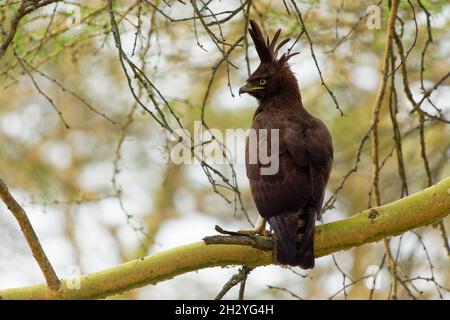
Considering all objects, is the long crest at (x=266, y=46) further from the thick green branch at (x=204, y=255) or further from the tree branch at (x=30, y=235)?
the tree branch at (x=30, y=235)

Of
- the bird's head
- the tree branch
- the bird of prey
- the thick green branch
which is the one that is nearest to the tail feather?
the bird of prey

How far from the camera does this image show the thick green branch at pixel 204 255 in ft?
16.9

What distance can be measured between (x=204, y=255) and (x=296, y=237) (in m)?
0.70

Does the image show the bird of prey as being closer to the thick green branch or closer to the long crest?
the long crest

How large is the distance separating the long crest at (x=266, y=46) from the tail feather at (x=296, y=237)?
1.62 metres

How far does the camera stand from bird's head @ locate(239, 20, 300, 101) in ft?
22.9

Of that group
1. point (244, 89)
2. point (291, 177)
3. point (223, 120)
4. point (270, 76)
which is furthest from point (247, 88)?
point (223, 120)

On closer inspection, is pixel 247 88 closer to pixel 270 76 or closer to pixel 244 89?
pixel 244 89

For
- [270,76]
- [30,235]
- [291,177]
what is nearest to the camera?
[30,235]

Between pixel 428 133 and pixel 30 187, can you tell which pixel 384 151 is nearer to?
pixel 428 133

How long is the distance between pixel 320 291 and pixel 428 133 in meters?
2.90

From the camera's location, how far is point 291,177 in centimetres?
586

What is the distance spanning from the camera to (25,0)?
197 inches
